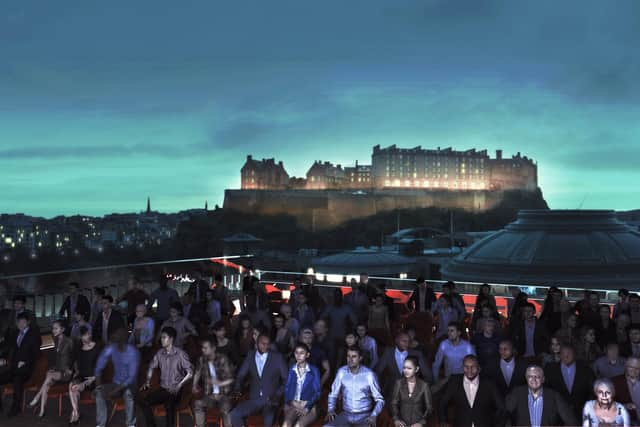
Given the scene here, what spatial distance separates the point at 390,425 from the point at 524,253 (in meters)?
20.8

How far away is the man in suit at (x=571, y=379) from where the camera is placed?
5.33 meters

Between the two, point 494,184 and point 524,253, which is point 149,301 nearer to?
point 524,253

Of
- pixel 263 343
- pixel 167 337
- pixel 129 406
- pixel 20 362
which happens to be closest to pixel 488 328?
pixel 263 343

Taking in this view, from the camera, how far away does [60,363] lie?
6.67m

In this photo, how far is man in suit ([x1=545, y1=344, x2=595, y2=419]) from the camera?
17.5 feet

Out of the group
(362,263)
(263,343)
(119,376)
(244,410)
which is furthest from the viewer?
(362,263)

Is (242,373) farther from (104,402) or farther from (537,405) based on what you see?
(537,405)

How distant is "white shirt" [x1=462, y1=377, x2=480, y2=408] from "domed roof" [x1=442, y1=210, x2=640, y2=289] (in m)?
19.9

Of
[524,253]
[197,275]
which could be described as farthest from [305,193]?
[197,275]

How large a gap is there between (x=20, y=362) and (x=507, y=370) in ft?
15.7

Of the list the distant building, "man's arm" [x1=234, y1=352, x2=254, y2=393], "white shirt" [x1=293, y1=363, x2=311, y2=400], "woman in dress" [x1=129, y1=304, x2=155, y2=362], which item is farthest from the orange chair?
the distant building

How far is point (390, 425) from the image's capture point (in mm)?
5598

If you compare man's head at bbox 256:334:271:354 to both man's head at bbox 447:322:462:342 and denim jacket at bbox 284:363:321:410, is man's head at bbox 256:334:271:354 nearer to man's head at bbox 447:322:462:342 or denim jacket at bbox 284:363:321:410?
denim jacket at bbox 284:363:321:410

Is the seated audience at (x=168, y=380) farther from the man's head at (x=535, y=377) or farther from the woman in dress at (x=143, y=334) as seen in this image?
the man's head at (x=535, y=377)
